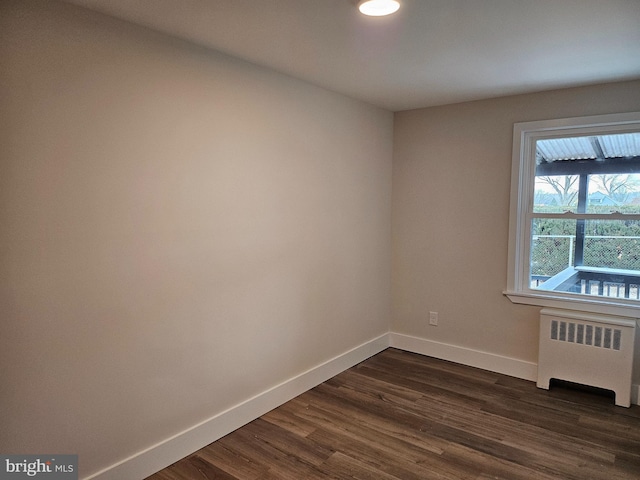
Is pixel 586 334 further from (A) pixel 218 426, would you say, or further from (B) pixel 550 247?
(A) pixel 218 426

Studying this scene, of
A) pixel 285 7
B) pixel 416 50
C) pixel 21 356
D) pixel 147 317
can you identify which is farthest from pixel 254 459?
pixel 416 50

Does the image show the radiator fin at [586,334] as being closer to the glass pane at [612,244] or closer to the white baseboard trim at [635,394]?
the white baseboard trim at [635,394]

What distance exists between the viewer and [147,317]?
221 centimetres

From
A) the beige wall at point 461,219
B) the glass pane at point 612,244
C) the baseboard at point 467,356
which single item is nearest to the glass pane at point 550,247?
the glass pane at point 612,244

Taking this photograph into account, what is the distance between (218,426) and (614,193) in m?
3.27

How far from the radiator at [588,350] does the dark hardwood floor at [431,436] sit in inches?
5.8

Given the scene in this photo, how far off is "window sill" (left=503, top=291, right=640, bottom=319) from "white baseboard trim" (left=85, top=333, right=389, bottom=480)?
150 centimetres

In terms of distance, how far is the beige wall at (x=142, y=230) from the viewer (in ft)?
5.84

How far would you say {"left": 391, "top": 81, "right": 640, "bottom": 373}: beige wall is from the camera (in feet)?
11.4

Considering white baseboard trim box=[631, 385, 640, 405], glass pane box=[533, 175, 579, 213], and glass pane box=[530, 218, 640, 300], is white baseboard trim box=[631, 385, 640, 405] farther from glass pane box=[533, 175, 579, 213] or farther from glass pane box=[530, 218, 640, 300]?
glass pane box=[533, 175, 579, 213]

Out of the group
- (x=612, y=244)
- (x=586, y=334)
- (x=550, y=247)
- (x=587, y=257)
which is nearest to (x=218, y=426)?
(x=586, y=334)

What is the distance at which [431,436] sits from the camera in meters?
2.64

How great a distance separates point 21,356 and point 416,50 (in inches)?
97.7

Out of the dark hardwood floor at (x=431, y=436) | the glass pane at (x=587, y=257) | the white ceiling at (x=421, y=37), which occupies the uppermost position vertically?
the white ceiling at (x=421, y=37)
